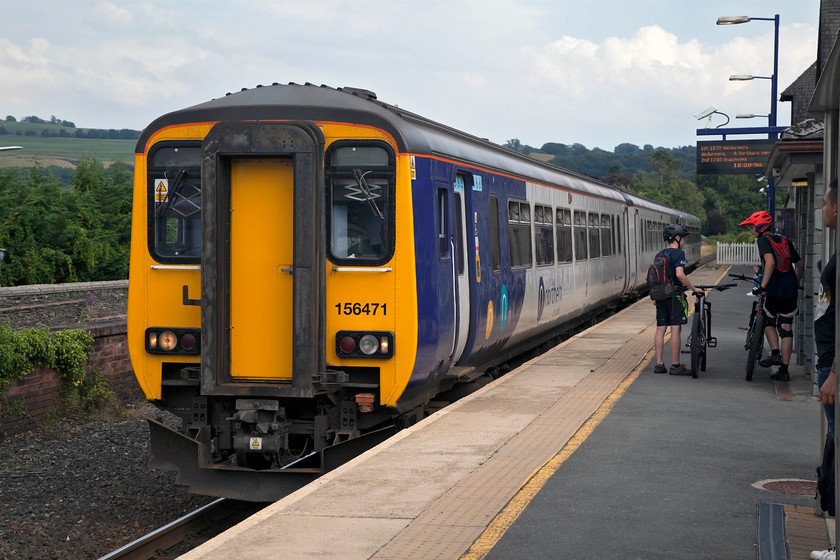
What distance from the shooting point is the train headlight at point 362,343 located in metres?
8.16

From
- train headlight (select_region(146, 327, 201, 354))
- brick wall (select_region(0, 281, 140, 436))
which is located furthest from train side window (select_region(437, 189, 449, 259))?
brick wall (select_region(0, 281, 140, 436))

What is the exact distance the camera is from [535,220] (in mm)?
14195

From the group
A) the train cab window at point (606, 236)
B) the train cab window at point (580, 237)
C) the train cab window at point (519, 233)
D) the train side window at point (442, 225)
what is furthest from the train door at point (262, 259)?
the train cab window at point (606, 236)

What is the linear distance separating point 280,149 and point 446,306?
6.90 feet

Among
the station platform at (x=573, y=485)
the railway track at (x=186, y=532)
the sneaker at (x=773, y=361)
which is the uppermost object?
the sneaker at (x=773, y=361)

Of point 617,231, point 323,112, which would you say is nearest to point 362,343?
point 323,112

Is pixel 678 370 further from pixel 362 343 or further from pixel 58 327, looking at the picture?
pixel 58 327

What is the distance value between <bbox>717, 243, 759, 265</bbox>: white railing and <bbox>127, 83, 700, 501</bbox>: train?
52909 mm

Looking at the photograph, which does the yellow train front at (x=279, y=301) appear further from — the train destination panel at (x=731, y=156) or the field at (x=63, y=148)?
the field at (x=63, y=148)

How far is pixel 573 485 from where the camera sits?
708cm

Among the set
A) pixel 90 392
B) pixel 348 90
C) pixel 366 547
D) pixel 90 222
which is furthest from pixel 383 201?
pixel 90 222

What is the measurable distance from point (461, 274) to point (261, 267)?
233 centimetres

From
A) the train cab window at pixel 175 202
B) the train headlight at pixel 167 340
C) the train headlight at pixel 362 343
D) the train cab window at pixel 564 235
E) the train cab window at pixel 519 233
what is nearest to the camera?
the train headlight at pixel 362 343

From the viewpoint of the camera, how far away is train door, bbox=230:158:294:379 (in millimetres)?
8188
